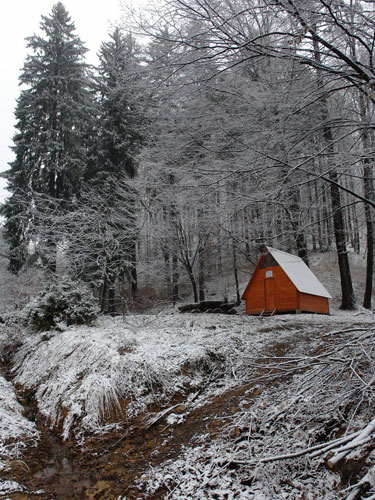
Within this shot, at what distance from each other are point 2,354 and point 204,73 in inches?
293

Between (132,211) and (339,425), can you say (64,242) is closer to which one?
(132,211)

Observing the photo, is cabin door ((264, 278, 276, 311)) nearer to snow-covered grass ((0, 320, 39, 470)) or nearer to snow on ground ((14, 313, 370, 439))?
snow on ground ((14, 313, 370, 439))

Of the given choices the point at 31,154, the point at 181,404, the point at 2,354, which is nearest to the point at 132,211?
the point at 31,154

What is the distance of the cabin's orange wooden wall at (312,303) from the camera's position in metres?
10.8

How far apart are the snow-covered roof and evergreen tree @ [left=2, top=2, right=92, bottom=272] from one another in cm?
1004

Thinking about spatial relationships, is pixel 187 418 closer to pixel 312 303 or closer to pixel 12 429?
pixel 12 429

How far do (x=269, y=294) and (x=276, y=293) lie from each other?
30cm

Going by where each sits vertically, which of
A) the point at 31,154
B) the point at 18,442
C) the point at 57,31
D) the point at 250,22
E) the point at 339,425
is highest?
the point at 57,31

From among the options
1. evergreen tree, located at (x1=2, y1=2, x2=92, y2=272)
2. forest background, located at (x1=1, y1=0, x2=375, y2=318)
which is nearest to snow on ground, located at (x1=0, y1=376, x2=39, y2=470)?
forest background, located at (x1=1, y1=0, x2=375, y2=318)

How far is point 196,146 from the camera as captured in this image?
435 centimetres

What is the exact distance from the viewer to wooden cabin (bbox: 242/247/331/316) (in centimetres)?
1089

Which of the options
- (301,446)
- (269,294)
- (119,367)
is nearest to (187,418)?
(119,367)

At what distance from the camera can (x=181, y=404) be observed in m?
4.11

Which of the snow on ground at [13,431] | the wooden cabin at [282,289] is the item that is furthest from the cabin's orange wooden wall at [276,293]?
the snow on ground at [13,431]
